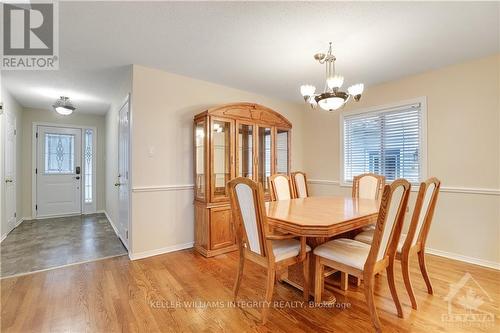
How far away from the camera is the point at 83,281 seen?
2299mm

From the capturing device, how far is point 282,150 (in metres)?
3.91

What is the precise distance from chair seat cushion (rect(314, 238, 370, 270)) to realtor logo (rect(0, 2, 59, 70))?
277 centimetres

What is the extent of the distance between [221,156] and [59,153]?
4.29 meters

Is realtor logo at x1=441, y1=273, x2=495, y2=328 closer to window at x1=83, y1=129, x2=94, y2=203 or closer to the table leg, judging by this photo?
the table leg

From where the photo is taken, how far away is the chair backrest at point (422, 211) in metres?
1.76

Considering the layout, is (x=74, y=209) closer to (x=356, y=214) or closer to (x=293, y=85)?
(x=293, y=85)

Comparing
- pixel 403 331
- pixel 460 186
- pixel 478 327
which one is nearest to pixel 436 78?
pixel 460 186

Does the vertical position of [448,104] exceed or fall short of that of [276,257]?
it exceeds it

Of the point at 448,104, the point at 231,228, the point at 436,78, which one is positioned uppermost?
the point at 436,78

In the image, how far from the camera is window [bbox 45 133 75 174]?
5.11 m

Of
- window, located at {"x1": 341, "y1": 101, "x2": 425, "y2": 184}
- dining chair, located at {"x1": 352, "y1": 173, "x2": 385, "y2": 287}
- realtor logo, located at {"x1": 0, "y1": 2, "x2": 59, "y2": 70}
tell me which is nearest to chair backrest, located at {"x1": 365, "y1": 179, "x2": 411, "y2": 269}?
dining chair, located at {"x1": 352, "y1": 173, "x2": 385, "y2": 287}

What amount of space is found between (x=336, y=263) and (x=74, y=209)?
5852 mm

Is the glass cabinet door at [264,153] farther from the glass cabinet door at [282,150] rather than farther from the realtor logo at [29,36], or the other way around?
the realtor logo at [29,36]

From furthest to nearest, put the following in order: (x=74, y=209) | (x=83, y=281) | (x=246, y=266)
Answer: (x=74, y=209), (x=246, y=266), (x=83, y=281)
